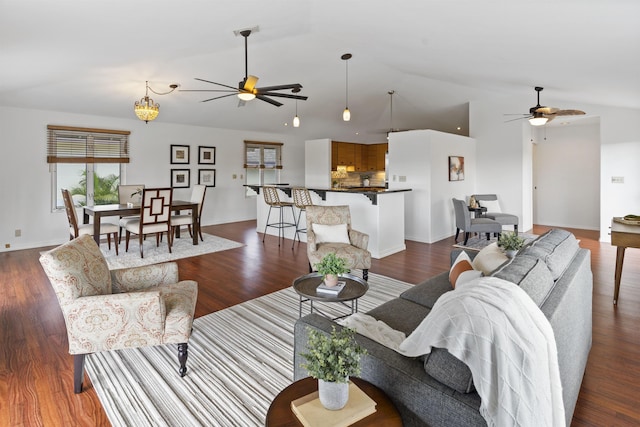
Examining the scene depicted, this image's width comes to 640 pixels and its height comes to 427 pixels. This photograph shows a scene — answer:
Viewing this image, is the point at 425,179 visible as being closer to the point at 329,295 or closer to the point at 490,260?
the point at 490,260

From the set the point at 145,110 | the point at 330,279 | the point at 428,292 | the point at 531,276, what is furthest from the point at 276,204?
the point at 531,276

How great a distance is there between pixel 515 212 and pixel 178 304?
23.5ft

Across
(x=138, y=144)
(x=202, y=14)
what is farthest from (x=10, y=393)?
(x=138, y=144)

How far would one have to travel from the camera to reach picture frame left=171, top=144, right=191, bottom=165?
7.82 m

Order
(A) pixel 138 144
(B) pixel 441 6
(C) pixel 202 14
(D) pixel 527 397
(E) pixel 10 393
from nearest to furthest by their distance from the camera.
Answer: (D) pixel 527 397
(E) pixel 10 393
(B) pixel 441 6
(C) pixel 202 14
(A) pixel 138 144

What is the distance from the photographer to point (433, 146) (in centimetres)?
654

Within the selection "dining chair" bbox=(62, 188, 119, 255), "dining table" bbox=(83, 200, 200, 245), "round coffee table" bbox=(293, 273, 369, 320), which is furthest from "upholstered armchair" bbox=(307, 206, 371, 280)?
"dining chair" bbox=(62, 188, 119, 255)

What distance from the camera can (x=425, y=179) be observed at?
6609 mm

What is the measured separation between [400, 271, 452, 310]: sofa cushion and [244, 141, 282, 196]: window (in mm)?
7135

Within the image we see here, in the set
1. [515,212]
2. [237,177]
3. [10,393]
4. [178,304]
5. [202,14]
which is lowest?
[10,393]

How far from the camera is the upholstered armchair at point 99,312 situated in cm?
205

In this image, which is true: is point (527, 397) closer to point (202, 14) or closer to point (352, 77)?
point (202, 14)

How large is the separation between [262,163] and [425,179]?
4.58 metres

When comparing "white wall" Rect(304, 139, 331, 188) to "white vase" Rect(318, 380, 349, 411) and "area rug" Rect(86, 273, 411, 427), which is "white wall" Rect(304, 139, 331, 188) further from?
"white vase" Rect(318, 380, 349, 411)
